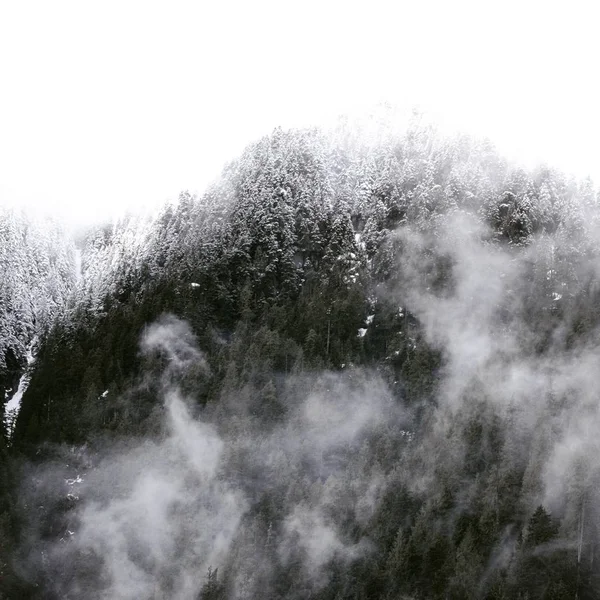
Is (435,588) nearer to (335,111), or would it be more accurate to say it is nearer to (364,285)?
(364,285)

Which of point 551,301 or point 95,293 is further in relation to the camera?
point 95,293

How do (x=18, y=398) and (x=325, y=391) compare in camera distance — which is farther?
(x=18, y=398)

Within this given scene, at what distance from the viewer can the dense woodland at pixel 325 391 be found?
340 feet

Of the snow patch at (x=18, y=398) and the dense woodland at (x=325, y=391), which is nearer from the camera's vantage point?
the dense woodland at (x=325, y=391)

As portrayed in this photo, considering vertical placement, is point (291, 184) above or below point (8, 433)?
above

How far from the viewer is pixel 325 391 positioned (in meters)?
126

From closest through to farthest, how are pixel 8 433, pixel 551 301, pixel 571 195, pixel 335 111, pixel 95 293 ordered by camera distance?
pixel 8 433
pixel 551 301
pixel 571 195
pixel 95 293
pixel 335 111

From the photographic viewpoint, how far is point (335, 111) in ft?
623

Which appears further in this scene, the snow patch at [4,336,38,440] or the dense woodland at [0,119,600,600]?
the snow patch at [4,336,38,440]

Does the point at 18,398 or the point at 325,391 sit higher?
the point at 325,391

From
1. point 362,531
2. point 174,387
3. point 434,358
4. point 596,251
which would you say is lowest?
point 362,531

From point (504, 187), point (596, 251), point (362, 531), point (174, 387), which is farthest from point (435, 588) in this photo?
point (504, 187)

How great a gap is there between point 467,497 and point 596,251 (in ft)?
236

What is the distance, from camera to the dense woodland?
103562mm
